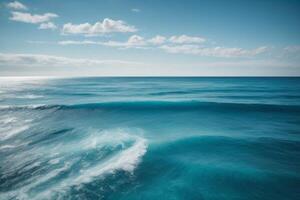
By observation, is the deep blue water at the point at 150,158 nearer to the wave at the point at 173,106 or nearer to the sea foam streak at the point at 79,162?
the sea foam streak at the point at 79,162

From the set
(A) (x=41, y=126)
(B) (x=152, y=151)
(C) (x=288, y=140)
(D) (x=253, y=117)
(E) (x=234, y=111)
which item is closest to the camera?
(B) (x=152, y=151)

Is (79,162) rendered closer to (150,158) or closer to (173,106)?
(150,158)

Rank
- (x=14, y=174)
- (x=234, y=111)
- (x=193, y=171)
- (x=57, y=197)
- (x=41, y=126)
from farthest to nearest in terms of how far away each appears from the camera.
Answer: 1. (x=234, y=111)
2. (x=41, y=126)
3. (x=193, y=171)
4. (x=14, y=174)
5. (x=57, y=197)

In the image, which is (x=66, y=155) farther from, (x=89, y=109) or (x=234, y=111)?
(x=234, y=111)

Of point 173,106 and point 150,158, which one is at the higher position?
point 173,106

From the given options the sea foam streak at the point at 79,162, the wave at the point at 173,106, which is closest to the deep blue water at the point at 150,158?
the sea foam streak at the point at 79,162

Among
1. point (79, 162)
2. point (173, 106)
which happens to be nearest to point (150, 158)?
point (79, 162)

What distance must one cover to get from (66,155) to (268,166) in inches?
374

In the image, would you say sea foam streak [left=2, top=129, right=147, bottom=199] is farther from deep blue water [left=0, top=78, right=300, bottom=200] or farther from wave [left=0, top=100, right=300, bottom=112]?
wave [left=0, top=100, right=300, bottom=112]

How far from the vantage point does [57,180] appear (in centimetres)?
677

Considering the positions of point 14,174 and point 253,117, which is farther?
point 253,117

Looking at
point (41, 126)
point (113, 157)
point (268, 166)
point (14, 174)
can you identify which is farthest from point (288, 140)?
point (41, 126)

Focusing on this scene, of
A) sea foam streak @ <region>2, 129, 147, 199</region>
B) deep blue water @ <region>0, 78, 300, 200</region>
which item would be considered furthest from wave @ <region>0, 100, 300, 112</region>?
sea foam streak @ <region>2, 129, 147, 199</region>

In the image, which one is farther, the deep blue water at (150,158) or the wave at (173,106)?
the wave at (173,106)
